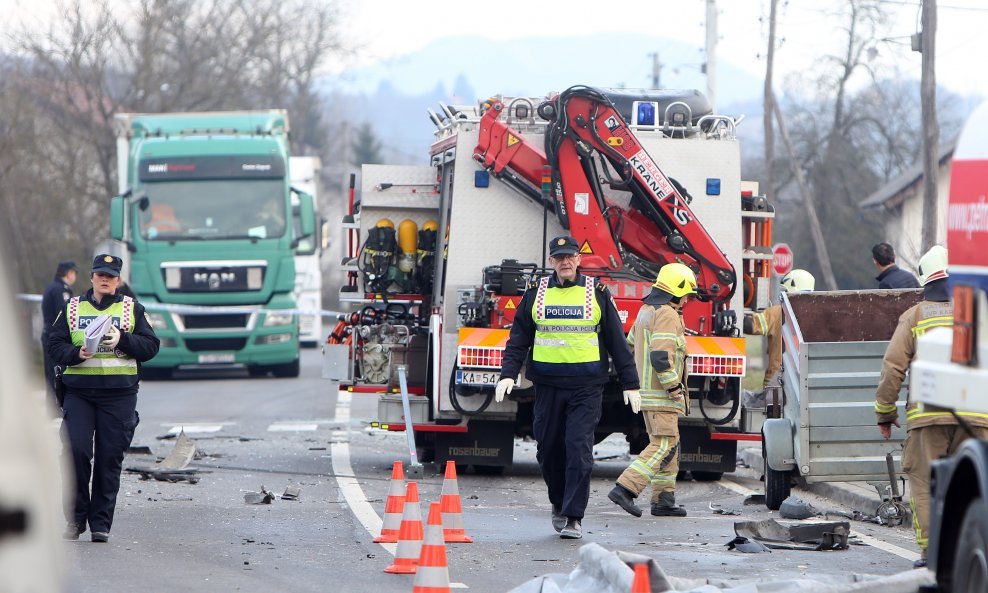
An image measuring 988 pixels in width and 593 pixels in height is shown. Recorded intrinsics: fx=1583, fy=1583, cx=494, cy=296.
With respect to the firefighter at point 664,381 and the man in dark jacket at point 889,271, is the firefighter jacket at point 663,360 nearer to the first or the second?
the firefighter at point 664,381

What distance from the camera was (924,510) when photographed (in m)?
8.41

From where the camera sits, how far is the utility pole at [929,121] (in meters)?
18.8

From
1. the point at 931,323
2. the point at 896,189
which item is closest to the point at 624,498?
the point at 931,323

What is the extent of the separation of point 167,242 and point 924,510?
1887 centimetres

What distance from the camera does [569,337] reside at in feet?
33.7

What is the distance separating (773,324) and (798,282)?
0.98 metres

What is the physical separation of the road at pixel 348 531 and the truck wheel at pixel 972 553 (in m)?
2.09

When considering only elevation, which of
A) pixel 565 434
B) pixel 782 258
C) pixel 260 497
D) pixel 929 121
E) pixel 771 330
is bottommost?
pixel 260 497

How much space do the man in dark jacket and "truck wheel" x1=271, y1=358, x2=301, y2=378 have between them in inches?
612

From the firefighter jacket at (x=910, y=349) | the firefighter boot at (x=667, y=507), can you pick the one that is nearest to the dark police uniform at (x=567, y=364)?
the firefighter boot at (x=667, y=507)

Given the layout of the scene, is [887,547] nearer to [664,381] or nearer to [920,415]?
[920,415]

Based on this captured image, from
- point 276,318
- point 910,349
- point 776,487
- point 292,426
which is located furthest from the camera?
point 276,318

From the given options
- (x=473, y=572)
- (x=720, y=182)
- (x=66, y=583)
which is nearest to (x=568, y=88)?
(x=720, y=182)

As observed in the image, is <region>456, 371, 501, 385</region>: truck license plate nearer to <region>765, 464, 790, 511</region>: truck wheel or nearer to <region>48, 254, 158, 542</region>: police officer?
<region>765, 464, 790, 511</region>: truck wheel
